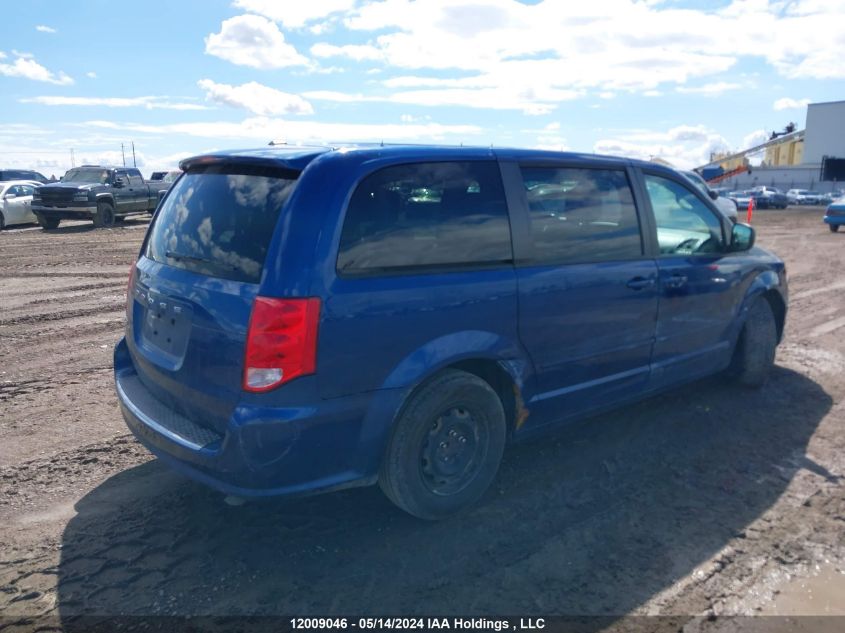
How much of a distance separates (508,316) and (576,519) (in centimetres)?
112

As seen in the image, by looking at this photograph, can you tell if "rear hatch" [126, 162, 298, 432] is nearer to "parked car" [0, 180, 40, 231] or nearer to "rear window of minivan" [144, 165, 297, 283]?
"rear window of minivan" [144, 165, 297, 283]

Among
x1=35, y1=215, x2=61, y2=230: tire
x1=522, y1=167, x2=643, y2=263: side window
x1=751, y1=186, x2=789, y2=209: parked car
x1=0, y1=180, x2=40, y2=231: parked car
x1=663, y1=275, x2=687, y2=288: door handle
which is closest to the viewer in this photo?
x1=522, y1=167, x2=643, y2=263: side window

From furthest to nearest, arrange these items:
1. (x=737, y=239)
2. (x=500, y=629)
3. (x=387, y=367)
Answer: (x=737, y=239) → (x=387, y=367) → (x=500, y=629)

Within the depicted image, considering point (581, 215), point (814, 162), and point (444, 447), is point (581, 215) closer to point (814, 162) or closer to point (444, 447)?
point (444, 447)

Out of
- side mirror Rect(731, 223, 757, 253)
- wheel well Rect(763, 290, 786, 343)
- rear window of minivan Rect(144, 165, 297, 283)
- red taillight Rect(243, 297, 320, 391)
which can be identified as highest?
rear window of minivan Rect(144, 165, 297, 283)

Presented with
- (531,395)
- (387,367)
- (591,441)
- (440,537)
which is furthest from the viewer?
(591,441)

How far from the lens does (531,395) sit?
3.88 meters

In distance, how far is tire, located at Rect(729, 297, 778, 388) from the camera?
18.2 feet

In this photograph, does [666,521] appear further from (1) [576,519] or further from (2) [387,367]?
(2) [387,367]

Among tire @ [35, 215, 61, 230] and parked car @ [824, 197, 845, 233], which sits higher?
parked car @ [824, 197, 845, 233]

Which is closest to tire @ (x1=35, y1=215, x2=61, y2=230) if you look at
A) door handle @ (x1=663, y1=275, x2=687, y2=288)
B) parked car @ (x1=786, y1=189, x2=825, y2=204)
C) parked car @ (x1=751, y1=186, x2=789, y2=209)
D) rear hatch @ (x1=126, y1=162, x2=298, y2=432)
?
rear hatch @ (x1=126, y1=162, x2=298, y2=432)

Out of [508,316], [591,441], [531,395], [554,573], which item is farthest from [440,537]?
[591,441]

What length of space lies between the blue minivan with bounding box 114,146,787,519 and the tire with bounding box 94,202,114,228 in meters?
19.9

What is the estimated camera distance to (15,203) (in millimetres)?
21984
